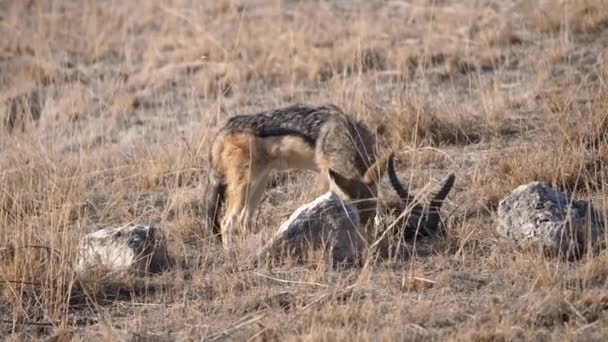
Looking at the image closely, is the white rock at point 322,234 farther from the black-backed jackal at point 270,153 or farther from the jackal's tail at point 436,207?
the black-backed jackal at point 270,153

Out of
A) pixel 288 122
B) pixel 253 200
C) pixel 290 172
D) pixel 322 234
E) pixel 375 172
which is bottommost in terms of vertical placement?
pixel 290 172

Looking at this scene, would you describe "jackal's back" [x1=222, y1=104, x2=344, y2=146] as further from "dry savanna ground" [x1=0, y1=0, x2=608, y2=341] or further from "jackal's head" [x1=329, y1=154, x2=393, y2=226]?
"dry savanna ground" [x1=0, y1=0, x2=608, y2=341]

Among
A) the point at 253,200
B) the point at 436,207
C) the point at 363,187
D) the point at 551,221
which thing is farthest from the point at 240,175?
the point at 551,221

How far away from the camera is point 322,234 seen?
7.22 m

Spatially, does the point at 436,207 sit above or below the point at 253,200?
above

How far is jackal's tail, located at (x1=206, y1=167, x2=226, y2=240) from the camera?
335 inches

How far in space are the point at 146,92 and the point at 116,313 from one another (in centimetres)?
694

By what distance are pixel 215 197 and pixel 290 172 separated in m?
1.52

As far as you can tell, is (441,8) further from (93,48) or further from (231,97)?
(93,48)

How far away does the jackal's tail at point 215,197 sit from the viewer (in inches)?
335

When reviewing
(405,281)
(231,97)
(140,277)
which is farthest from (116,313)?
(231,97)

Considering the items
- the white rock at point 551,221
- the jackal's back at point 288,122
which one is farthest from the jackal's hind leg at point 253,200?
the white rock at point 551,221

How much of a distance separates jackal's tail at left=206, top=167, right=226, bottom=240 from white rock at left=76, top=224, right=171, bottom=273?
3.58ft

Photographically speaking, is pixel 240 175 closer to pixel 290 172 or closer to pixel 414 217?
pixel 414 217
